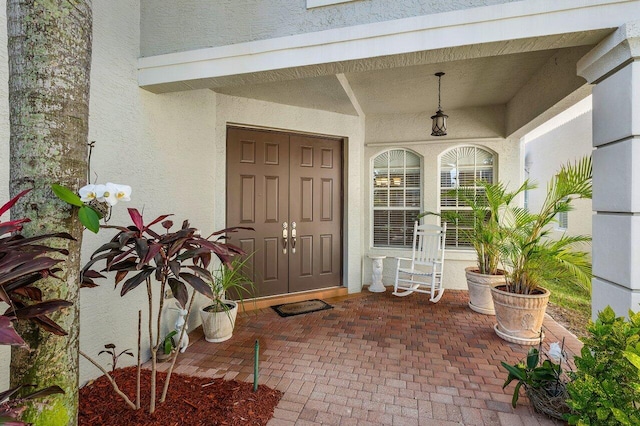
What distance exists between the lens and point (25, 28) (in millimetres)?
1120

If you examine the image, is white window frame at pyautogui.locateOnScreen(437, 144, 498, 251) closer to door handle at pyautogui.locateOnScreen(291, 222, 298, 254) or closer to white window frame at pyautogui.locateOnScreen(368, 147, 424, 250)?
white window frame at pyautogui.locateOnScreen(368, 147, 424, 250)

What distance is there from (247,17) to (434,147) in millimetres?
3547

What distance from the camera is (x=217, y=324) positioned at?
3086mm

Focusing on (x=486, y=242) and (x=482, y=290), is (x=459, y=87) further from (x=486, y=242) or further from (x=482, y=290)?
(x=482, y=290)

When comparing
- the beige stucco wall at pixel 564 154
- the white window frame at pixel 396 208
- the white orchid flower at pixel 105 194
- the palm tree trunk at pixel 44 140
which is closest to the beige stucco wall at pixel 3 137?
the palm tree trunk at pixel 44 140

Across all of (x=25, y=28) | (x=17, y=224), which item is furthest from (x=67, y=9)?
(x=17, y=224)

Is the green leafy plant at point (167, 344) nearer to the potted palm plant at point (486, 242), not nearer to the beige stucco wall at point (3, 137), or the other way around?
the beige stucco wall at point (3, 137)

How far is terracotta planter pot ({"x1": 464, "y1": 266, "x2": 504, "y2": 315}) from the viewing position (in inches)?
151

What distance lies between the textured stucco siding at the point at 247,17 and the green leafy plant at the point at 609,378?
75.6 inches

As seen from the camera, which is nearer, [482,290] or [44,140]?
[44,140]

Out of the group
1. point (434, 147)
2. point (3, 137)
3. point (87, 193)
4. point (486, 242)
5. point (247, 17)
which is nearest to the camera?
point (87, 193)

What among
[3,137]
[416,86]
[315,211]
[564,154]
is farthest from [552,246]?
[564,154]

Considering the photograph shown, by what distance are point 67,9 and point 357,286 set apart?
4400 mm

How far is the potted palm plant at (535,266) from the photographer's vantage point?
2.80 meters
